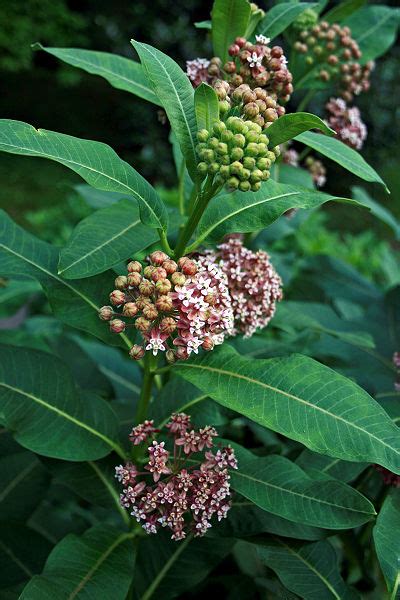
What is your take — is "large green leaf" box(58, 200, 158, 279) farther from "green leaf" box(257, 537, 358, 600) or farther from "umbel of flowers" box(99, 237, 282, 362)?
"green leaf" box(257, 537, 358, 600)

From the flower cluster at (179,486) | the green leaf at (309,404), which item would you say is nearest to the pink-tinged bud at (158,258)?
the green leaf at (309,404)

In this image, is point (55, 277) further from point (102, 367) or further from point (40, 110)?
point (40, 110)

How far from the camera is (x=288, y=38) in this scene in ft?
6.25

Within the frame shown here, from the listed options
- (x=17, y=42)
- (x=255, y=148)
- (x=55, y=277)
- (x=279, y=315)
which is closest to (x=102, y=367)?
(x=279, y=315)

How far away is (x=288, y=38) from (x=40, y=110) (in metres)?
9.54

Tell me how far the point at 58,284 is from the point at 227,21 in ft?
2.06

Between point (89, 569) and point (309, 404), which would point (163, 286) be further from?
point (89, 569)

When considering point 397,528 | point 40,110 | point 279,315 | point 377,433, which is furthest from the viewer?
point 40,110

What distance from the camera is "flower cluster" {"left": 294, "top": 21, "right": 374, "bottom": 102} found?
1847 millimetres

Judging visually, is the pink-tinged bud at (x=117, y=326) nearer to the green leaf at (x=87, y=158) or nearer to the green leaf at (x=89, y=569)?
the green leaf at (x=87, y=158)

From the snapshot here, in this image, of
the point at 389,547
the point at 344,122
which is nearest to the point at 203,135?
the point at 389,547

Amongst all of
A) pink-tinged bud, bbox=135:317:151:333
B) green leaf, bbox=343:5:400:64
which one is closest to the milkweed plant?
pink-tinged bud, bbox=135:317:151:333

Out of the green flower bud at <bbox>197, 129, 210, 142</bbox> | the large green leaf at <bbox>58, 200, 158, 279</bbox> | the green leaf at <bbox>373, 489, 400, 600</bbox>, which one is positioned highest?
the green flower bud at <bbox>197, 129, 210, 142</bbox>

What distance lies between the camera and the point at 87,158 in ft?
3.98
